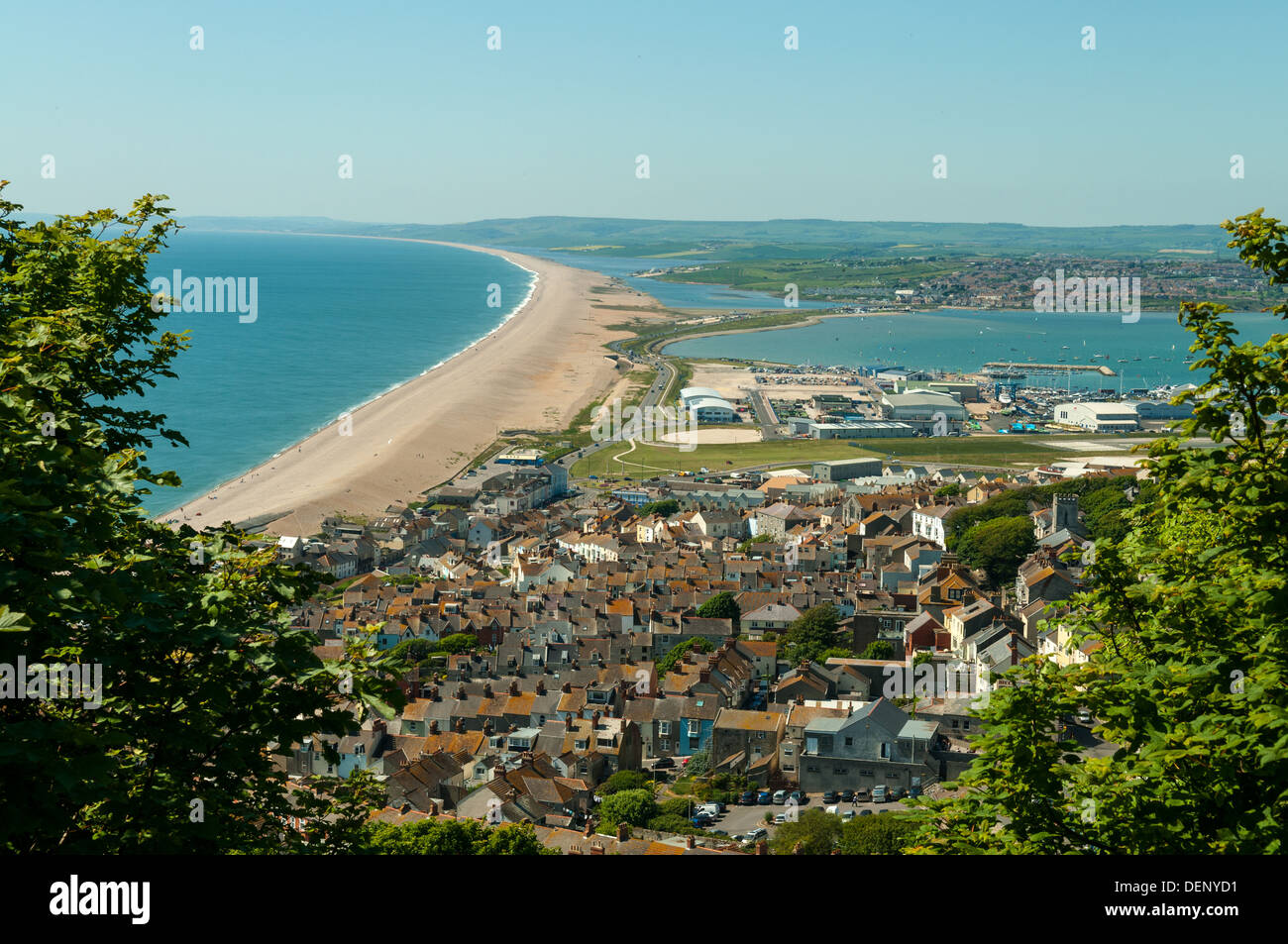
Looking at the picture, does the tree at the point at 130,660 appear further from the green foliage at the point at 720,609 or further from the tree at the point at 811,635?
the green foliage at the point at 720,609

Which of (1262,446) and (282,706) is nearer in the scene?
(282,706)

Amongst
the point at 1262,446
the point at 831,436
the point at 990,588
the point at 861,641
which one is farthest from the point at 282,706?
the point at 831,436

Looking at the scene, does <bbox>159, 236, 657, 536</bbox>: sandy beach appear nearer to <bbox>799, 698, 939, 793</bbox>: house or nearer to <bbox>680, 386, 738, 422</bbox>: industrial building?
<bbox>680, 386, 738, 422</bbox>: industrial building

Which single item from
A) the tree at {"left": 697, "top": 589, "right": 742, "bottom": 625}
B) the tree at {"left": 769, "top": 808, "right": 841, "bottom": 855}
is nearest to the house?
the tree at {"left": 769, "top": 808, "right": 841, "bottom": 855}

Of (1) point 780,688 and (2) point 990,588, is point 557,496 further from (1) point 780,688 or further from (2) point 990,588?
(1) point 780,688

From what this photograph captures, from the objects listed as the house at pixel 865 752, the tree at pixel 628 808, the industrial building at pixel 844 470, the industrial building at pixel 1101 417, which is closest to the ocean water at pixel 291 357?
the tree at pixel 628 808
